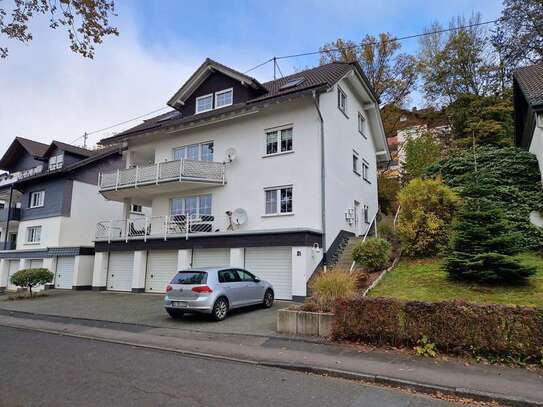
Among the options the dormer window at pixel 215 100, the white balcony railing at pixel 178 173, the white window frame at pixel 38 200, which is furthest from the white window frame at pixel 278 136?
the white window frame at pixel 38 200

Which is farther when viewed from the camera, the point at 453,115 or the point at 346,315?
the point at 453,115

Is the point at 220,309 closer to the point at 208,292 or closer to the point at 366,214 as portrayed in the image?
the point at 208,292

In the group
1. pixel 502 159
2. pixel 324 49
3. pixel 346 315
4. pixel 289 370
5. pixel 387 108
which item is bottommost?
pixel 289 370

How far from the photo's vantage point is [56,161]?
29.5m

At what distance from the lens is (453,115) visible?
3127cm

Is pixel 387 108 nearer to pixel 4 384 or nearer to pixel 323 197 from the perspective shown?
pixel 323 197

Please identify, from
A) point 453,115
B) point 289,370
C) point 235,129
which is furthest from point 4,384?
point 453,115

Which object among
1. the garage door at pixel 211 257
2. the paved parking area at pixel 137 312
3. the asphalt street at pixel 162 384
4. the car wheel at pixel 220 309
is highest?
the garage door at pixel 211 257

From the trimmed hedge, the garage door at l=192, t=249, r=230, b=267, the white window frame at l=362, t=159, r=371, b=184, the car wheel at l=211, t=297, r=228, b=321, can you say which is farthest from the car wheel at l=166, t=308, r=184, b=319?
the white window frame at l=362, t=159, r=371, b=184

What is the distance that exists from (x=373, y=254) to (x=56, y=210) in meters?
23.3

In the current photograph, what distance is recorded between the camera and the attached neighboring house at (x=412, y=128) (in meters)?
29.7

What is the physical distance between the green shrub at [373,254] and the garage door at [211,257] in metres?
6.00

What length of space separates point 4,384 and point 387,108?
28.8 metres

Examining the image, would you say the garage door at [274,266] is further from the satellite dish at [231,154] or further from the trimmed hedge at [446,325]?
the trimmed hedge at [446,325]
